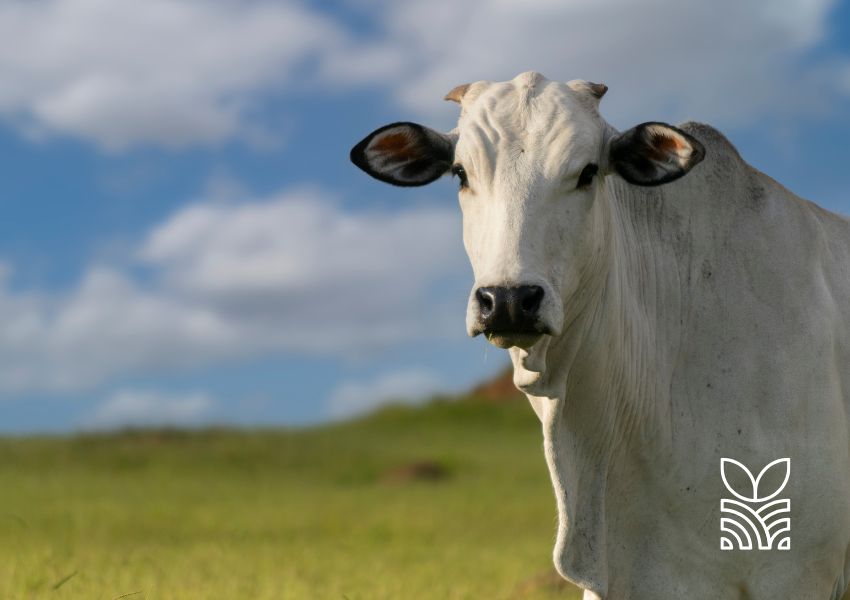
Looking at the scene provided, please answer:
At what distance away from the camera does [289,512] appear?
17.5 meters

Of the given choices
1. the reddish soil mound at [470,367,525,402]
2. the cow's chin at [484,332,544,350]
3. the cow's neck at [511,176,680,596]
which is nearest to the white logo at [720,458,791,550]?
the cow's neck at [511,176,680,596]

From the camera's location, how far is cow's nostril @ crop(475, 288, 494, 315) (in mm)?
4039

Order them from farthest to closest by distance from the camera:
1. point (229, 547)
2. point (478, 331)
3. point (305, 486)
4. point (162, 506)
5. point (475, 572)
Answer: point (305, 486) → point (162, 506) → point (229, 547) → point (475, 572) → point (478, 331)

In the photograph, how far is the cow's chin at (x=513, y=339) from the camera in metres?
4.08

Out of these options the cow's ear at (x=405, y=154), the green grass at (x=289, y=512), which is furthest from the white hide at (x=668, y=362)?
the green grass at (x=289, y=512)

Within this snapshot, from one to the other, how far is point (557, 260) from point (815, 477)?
5.84ft

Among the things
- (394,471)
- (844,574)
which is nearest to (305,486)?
(394,471)

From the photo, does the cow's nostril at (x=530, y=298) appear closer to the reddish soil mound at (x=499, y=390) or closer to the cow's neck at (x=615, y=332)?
the cow's neck at (x=615, y=332)

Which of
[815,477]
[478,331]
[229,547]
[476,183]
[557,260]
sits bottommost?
[229,547]

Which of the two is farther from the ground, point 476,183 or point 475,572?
point 476,183

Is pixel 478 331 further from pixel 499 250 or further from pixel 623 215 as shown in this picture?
pixel 623 215

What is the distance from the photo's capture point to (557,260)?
441 cm

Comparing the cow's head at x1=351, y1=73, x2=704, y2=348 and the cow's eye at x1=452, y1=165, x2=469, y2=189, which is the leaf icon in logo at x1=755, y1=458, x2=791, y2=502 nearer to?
the cow's head at x1=351, y1=73, x2=704, y2=348

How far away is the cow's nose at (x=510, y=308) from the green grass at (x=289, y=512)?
11.5ft
